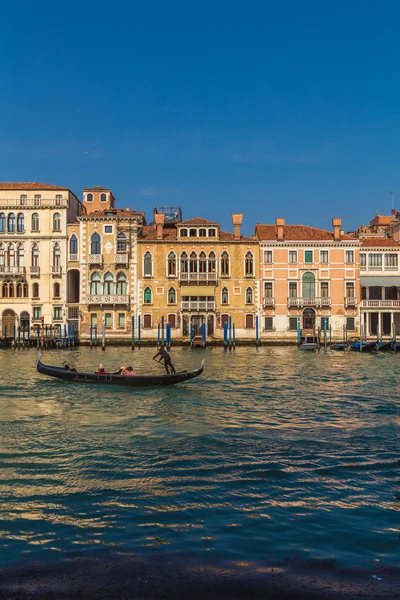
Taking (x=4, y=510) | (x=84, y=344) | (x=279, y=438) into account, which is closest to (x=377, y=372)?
(x=279, y=438)

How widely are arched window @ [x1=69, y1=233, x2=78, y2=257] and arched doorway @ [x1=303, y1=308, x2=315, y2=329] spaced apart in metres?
17.2

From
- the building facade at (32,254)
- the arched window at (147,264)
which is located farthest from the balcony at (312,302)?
the building facade at (32,254)

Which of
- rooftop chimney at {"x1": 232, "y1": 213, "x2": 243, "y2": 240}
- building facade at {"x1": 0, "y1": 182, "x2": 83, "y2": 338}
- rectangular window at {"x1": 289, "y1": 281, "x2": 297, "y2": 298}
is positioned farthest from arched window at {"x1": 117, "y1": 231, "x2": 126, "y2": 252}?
rectangular window at {"x1": 289, "y1": 281, "x2": 297, "y2": 298}

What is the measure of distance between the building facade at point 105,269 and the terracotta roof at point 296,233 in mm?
9102

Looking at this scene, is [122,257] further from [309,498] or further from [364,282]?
[309,498]

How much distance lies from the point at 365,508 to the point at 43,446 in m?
5.36

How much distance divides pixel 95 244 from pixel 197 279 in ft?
25.7

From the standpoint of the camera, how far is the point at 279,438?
392 inches

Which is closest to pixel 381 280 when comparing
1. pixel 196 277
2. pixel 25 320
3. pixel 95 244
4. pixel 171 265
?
pixel 196 277

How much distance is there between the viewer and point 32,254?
41.0 metres

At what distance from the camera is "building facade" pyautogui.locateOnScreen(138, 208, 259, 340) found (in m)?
40.8

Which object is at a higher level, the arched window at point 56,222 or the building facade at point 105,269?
the arched window at point 56,222

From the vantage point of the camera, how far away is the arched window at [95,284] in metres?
→ 41.1

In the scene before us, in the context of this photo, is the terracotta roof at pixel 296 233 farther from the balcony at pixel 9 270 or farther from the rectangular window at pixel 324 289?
the balcony at pixel 9 270
